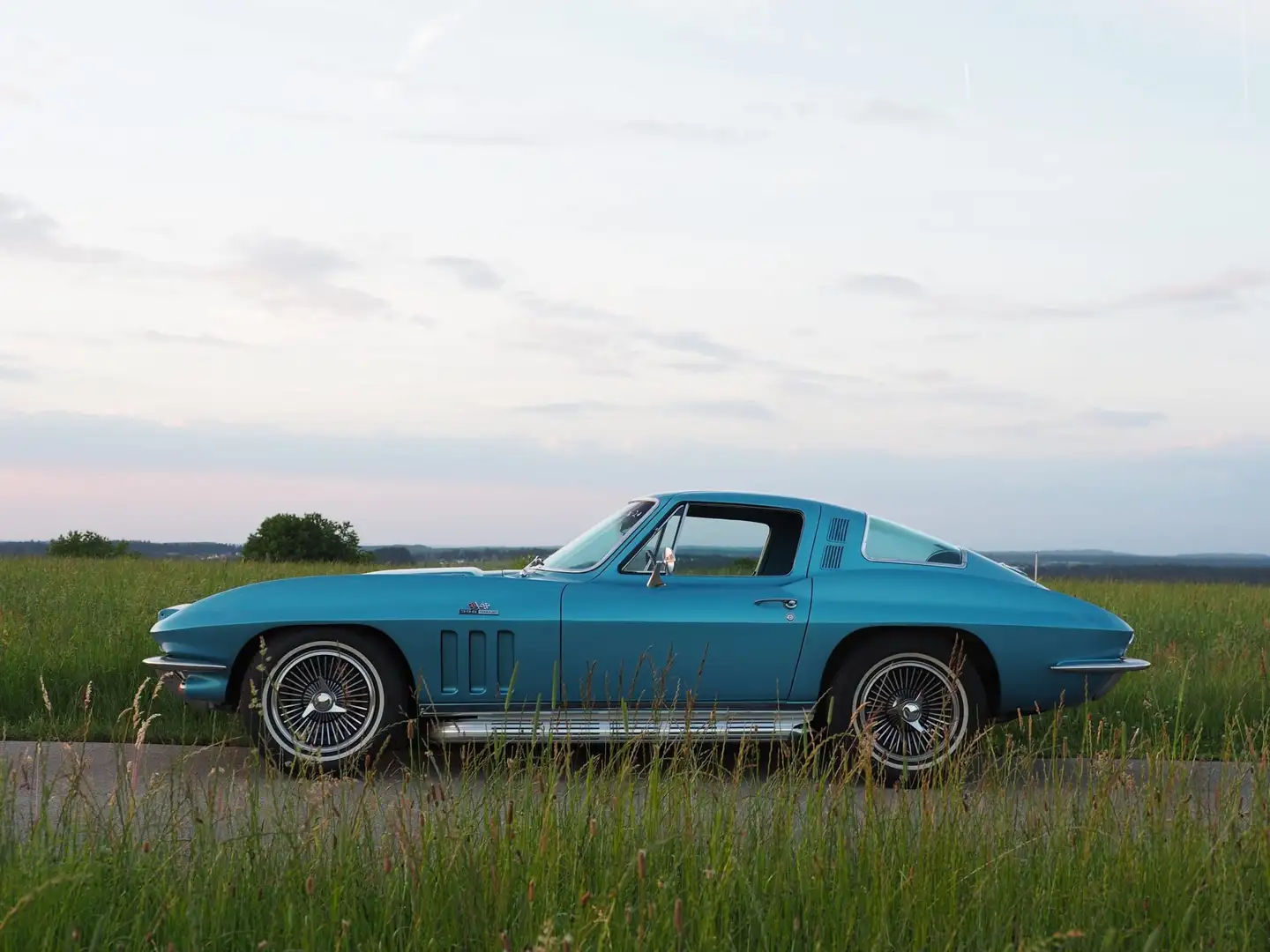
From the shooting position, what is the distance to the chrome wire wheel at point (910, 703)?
7.18 metres

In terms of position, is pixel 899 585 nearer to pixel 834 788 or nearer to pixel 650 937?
pixel 834 788

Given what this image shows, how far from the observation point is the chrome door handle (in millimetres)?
7343

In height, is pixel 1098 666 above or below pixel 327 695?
above

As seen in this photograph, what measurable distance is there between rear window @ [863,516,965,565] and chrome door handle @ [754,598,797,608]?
2.09 ft

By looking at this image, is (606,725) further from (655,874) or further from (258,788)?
(655,874)

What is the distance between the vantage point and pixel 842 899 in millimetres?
4066

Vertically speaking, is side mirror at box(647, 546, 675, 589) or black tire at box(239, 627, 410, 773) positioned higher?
Answer: side mirror at box(647, 546, 675, 589)

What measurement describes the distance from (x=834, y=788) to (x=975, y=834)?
0.53 m

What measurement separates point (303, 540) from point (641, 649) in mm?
32126

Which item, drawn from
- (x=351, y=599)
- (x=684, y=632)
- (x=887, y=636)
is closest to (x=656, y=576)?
(x=684, y=632)

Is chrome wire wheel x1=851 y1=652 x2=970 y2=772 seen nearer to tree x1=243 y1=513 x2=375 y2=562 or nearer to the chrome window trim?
the chrome window trim

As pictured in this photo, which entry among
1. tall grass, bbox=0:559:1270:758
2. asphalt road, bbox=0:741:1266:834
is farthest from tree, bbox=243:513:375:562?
asphalt road, bbox=0:741:1266:834

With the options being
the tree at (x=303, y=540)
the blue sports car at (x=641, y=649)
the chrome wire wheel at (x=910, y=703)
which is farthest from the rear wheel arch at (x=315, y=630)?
the tree at (x=303, y=540)

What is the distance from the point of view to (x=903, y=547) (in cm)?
785
